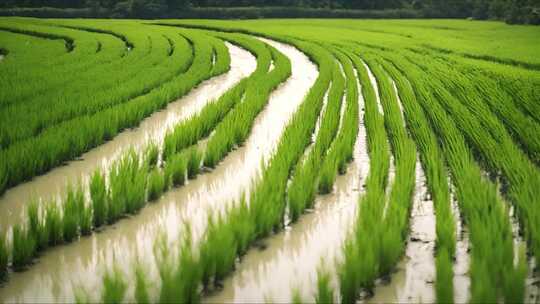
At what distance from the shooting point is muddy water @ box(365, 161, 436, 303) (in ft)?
6.83

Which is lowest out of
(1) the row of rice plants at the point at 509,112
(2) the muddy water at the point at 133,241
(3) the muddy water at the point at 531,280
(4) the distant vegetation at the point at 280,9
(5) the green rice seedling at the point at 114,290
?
(2) the muddy water at the point at 133,241

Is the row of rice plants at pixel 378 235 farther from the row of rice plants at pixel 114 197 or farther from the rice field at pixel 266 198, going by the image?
the row of rice plants at pixel 114 197

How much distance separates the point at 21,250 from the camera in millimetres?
2279

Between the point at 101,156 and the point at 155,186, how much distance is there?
1.26 m

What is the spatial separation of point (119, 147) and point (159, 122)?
3.67 feet

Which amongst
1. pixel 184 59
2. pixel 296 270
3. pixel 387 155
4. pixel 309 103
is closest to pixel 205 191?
pixel 296 270

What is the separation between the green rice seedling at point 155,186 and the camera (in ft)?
10.2

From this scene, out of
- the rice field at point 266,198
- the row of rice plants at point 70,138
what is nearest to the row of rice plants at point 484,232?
the rice field at point 266,198

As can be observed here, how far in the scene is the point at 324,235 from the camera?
2678mm

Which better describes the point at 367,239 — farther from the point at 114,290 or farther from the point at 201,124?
the point at 201,124

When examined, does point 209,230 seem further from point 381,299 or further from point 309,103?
point 309,103

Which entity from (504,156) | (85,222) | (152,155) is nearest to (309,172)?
(152,155)

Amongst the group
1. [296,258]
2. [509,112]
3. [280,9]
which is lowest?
[296,258]

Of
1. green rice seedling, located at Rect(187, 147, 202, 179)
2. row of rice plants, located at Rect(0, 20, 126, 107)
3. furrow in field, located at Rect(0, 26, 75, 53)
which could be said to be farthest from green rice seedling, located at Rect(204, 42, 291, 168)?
furrow in field, located at Rect(0, 26, 75, 53)
